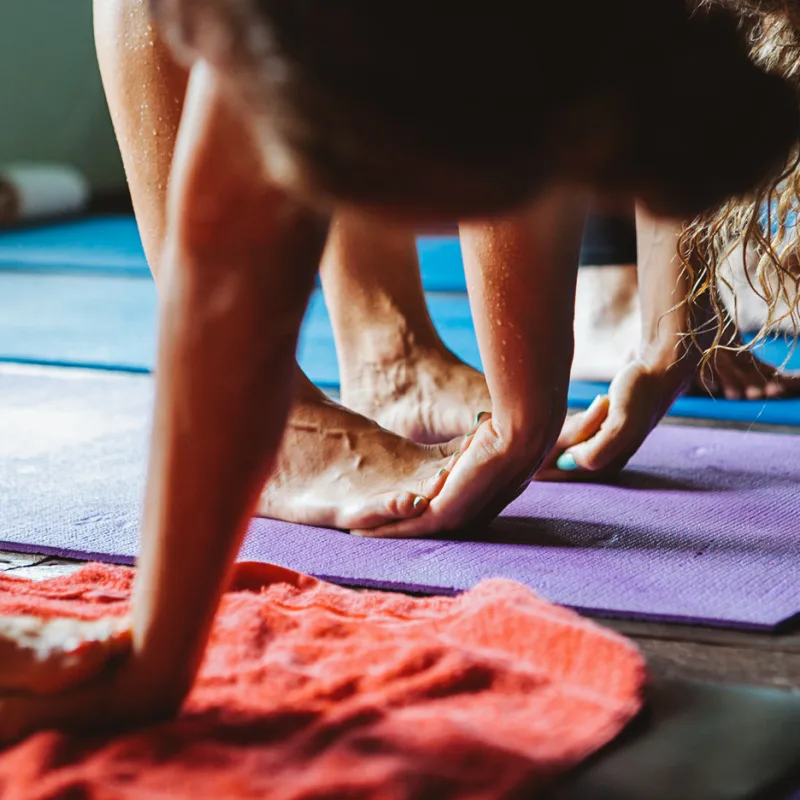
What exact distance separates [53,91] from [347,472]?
4.74 m

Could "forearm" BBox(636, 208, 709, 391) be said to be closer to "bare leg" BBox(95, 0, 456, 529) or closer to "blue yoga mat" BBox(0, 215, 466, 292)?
"bare leg" BBox(95, 0, 456, 529)

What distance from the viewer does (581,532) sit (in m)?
1.20

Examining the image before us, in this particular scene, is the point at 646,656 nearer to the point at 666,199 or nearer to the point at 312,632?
the point at 312,632

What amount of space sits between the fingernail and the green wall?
4476 mm

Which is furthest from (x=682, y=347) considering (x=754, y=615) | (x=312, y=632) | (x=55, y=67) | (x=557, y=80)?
(x=55, y=67)

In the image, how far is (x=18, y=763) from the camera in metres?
0.67

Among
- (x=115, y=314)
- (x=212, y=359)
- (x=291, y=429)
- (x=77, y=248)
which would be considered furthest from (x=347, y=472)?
(x=77, y=248)

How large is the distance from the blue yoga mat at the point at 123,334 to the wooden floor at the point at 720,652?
2.27ft

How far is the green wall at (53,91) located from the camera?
5.29 m

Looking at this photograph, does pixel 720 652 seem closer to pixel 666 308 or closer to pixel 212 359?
pixel 212 359

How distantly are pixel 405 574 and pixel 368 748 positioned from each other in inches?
14.1

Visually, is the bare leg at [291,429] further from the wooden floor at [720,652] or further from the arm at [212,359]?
the arm at [212,359]

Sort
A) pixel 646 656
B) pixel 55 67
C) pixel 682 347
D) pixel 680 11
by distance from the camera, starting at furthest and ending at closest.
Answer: pixel 55 67, pixel 682 347, pixel 646 656, pixel 680 11

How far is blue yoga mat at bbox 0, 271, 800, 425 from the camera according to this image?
182cm
